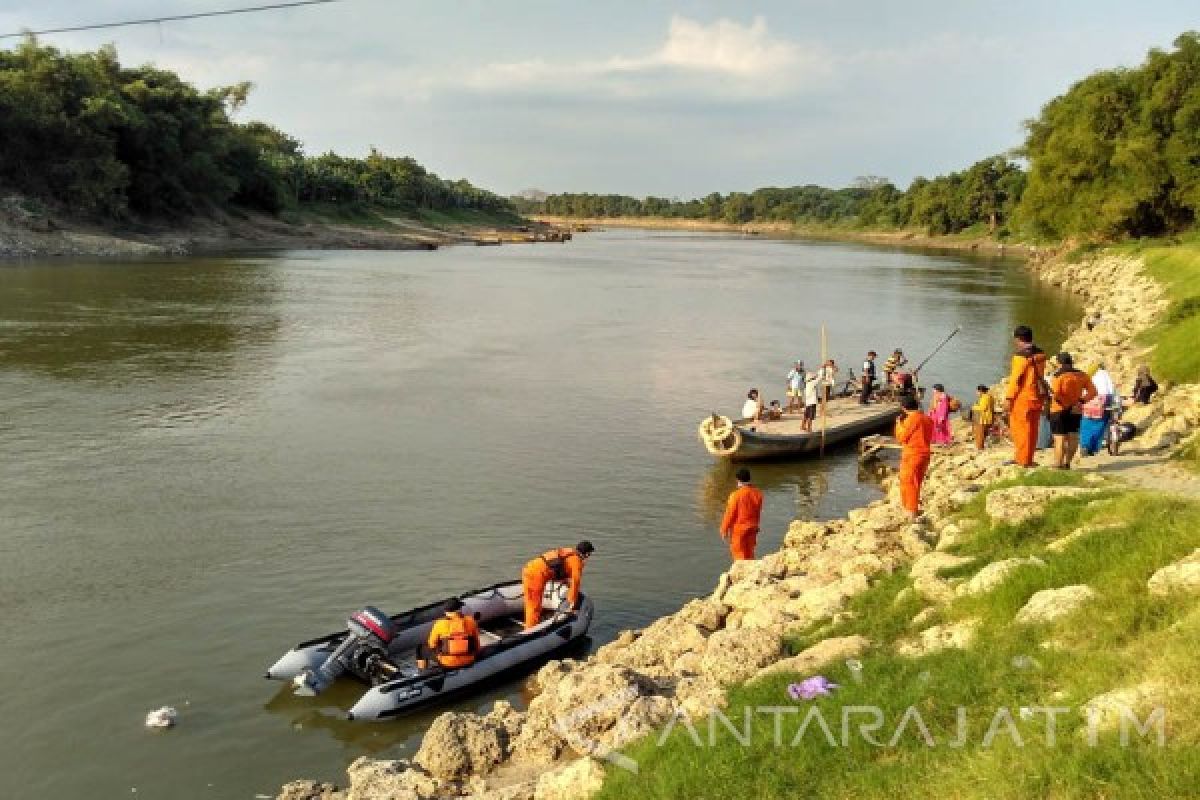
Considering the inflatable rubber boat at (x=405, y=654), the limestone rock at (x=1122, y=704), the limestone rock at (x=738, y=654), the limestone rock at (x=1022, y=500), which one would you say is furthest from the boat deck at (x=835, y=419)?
the limestone rock at (x=1122, y=704)

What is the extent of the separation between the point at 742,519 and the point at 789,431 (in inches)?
403

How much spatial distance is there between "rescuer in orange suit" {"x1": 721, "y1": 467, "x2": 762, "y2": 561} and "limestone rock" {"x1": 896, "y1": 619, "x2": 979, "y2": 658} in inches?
221

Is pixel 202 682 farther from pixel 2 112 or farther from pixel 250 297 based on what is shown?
pixel 2 112

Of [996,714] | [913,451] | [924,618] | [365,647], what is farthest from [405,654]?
[996,714]

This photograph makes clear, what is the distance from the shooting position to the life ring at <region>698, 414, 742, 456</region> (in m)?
22.3

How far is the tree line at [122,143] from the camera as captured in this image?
238ft

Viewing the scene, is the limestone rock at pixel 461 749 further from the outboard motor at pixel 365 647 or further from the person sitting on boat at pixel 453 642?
the outboard motor at pixel 365 647

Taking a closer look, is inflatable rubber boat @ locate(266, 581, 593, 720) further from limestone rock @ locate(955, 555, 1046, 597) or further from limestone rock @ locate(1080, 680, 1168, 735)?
limestone rock @ locate(1080, 680, 1168, 735)

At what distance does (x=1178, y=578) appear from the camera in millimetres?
7363

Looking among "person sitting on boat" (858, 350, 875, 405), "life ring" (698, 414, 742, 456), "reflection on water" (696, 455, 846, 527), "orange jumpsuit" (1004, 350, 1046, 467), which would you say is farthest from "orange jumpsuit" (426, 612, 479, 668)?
"person sitting on boat" (858, 350, 875, 405)

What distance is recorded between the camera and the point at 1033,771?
5.52m

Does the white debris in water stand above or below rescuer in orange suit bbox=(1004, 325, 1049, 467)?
below

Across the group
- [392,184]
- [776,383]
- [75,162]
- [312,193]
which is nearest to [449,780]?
[776,383]

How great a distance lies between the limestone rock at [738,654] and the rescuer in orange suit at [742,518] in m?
4.51
